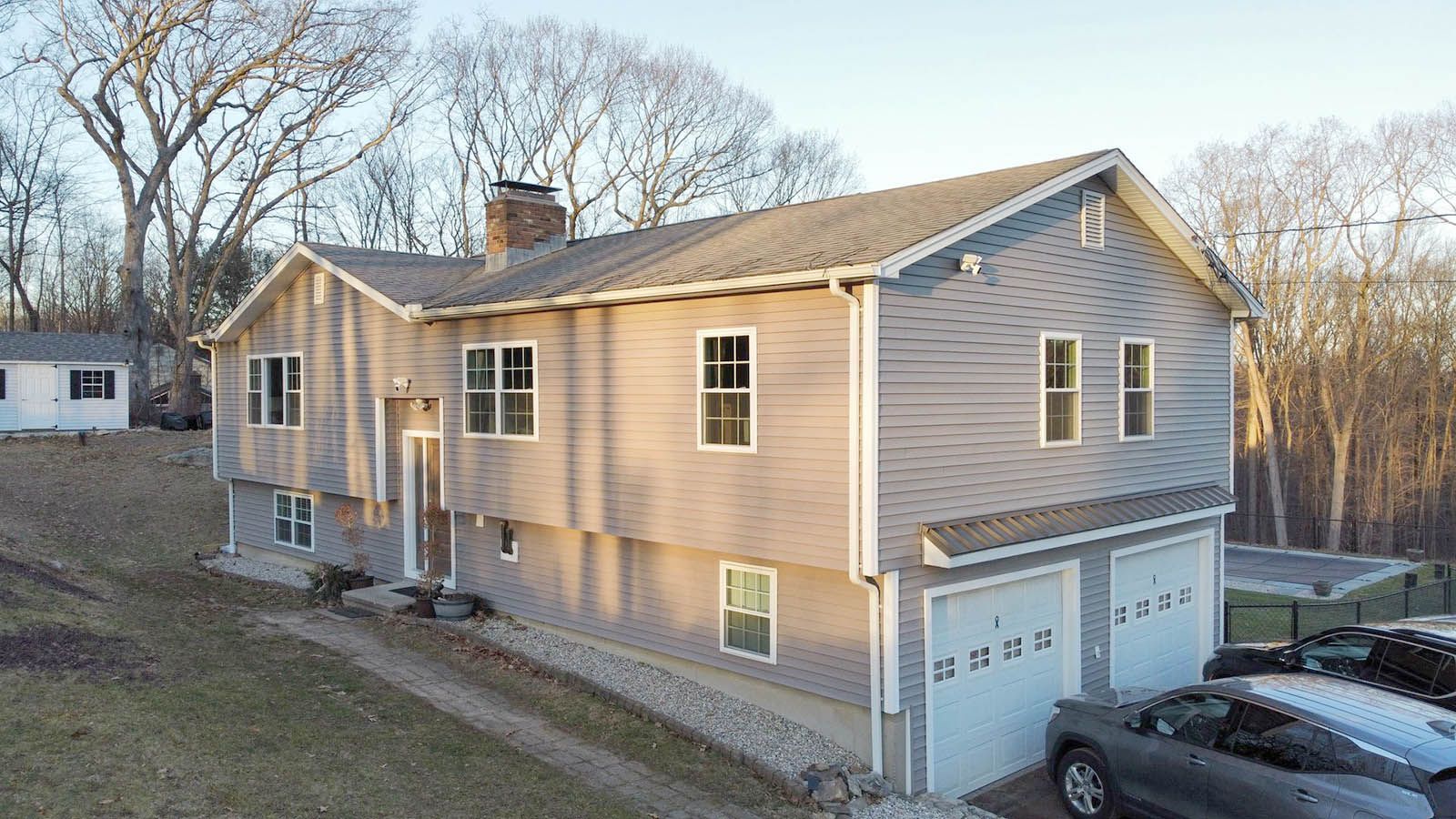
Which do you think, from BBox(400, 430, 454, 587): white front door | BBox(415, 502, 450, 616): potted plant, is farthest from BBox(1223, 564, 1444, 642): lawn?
BBox(400, 430, 454, 587): white front door

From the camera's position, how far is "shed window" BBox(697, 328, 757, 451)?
36.7 ft

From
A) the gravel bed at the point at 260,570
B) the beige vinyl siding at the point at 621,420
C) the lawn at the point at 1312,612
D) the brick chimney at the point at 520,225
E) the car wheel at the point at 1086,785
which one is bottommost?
the lawn at the point at 1312,612

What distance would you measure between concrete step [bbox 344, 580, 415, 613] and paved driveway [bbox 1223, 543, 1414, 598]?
1731 cm

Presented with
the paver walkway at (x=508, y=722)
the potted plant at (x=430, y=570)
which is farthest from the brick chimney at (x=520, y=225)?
the paver walkway at (x=508, y=722)

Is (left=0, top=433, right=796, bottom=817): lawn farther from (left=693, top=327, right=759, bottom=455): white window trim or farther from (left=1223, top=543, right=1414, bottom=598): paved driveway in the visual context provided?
(left=1223, top=543, right=1414, bottom=598): paved driveway

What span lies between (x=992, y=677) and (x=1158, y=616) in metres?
4.05

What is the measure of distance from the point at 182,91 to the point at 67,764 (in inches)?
1339

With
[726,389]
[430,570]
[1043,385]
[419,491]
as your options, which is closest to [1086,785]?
[1043,385]

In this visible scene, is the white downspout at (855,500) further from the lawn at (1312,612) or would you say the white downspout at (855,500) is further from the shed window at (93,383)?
the shed window at (93,383)

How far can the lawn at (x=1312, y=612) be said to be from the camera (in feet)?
58.0

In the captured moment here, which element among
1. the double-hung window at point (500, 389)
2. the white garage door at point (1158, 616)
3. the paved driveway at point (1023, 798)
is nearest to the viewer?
the paved driveway at point (1023, 798)

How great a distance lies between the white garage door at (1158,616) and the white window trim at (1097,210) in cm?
409

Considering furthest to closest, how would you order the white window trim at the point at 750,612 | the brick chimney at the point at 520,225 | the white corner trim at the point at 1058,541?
the brick chimney at the point at 520,225
the white window trim at the point at 750,612
the white corner trim at the point at 1058,541

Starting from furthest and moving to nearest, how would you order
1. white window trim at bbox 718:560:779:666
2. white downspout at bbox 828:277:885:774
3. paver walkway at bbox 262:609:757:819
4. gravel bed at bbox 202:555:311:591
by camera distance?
1. gravel bed at bbox 202:555:311:591
2. white window trim at bbox 718:560:779:666
3. white downspout at bbox 828:277:885:774
4. paver walkway at bbox 262:609:757:819
